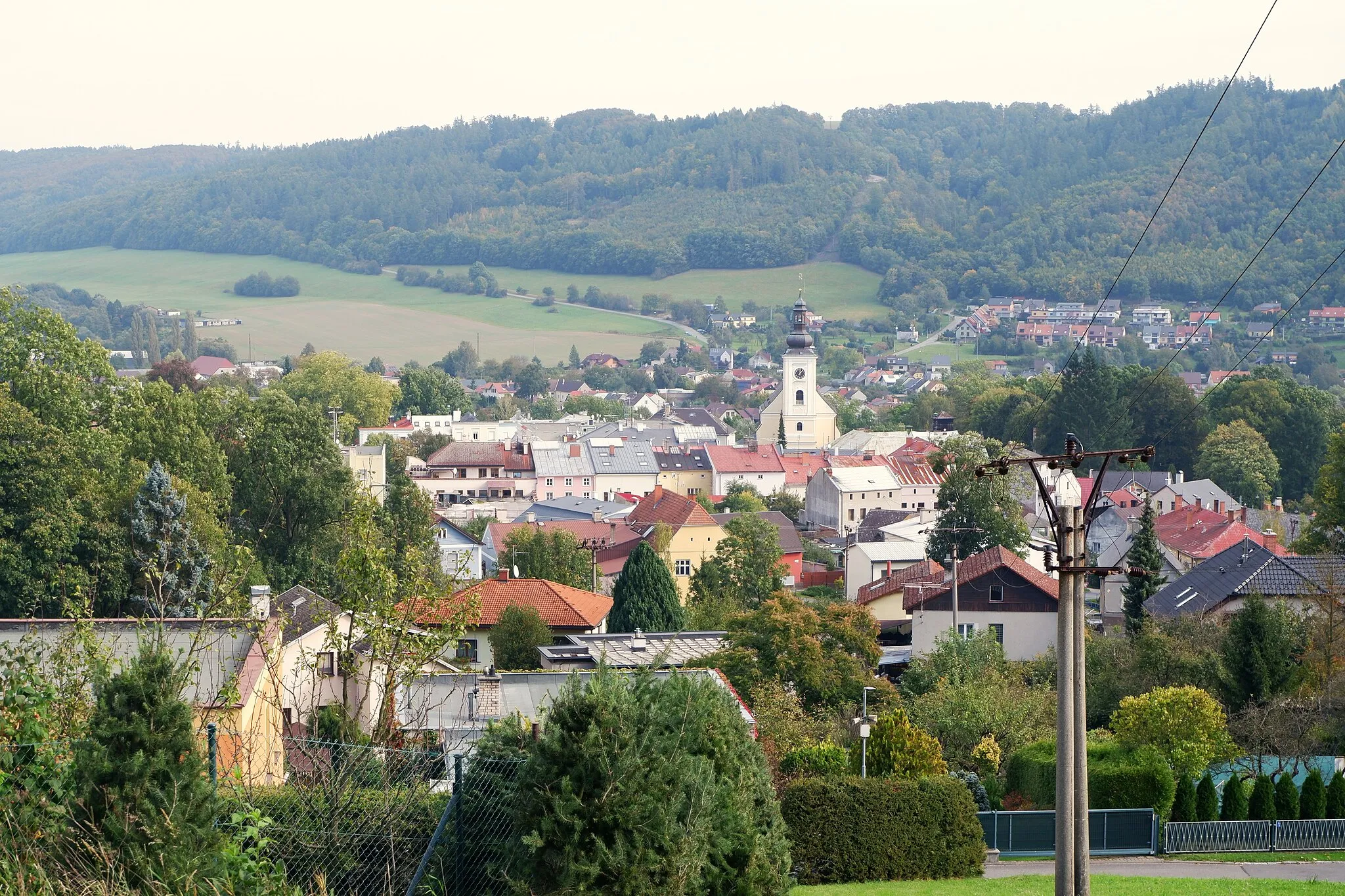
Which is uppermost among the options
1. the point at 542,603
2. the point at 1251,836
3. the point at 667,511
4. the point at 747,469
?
the point at 542,603

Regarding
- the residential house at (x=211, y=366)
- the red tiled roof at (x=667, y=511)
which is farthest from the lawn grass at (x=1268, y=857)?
the residential house at (x=211, y=366)

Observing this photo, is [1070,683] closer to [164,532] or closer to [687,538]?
[164,532]

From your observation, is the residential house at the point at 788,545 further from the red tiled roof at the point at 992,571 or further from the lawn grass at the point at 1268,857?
the lawn grass at the point at 1268,857

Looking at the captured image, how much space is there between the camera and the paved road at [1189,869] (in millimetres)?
16484

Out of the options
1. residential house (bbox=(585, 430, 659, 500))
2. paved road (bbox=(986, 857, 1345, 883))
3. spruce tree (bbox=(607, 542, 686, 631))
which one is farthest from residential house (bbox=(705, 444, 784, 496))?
paved road (bbox=(986, 857, 1345, 883))

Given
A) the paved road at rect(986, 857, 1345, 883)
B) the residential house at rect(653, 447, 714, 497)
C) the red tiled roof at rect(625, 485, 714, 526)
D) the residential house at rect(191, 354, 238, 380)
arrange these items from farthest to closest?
the residential house at rect(191, 354, 238, 380) < the residential house at rect(653, 447, 714, 497) < the red tiled roof at rect(625, 485, 714, 526) < the paved road at rect(986, 857, 1345, 883)

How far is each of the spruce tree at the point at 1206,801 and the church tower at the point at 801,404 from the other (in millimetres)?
98413

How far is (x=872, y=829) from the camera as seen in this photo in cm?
1507

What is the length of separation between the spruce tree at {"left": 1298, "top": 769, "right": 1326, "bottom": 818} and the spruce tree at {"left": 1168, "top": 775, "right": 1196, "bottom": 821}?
131 cm

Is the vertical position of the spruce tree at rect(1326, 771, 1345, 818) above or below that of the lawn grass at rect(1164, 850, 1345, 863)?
above

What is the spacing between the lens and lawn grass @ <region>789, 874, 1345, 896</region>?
46.9 feet

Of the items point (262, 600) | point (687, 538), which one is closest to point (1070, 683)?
point (262, 600)

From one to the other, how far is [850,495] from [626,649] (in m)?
52.4

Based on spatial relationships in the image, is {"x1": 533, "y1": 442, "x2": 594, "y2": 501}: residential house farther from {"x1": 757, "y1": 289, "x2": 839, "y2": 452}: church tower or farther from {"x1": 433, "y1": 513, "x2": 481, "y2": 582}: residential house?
{"x1": 757, "y1": 289, "x2": 839, "y2": 452}: church tower
